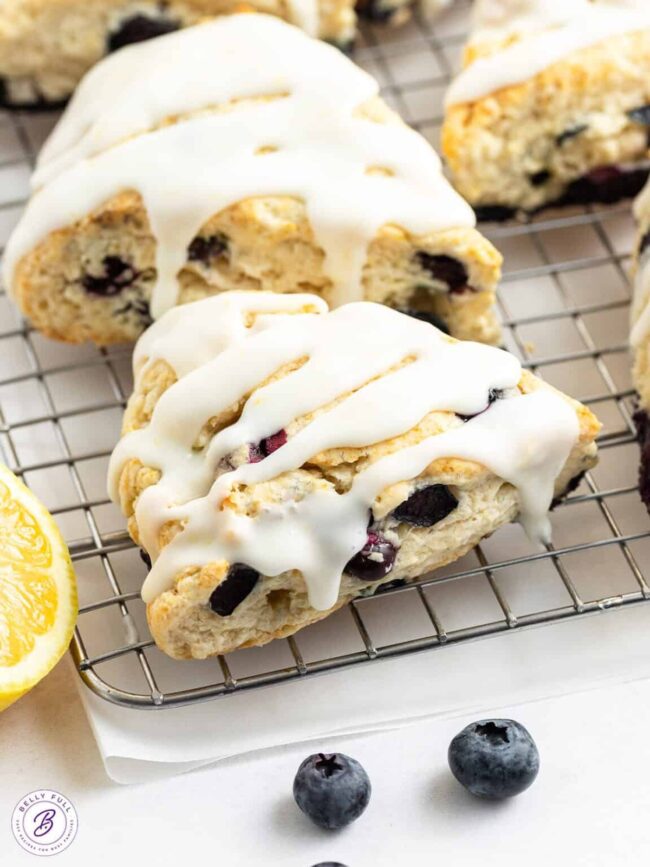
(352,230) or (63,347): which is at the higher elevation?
(352,230)

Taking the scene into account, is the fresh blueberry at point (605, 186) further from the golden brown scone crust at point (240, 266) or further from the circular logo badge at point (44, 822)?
the circular logo badge at point (44, 822)

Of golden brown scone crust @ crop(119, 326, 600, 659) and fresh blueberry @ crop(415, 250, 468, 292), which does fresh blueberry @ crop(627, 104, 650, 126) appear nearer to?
fresh blueberry @ crop(415, 250, 468, 292)

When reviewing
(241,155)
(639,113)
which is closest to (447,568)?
(241,155)

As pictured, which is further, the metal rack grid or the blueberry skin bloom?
the metal rack grid

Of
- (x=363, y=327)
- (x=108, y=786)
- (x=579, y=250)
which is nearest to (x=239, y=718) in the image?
(x=108, y=786)

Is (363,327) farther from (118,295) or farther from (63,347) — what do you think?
(63,347)

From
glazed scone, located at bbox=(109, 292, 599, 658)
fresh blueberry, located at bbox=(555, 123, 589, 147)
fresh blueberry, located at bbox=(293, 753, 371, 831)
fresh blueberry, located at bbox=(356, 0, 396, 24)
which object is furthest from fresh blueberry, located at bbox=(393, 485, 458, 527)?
fresh blueberry, located at bbox=(356, 0, 396, 24)

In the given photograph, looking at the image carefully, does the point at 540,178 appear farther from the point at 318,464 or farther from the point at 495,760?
the point at 495,760
